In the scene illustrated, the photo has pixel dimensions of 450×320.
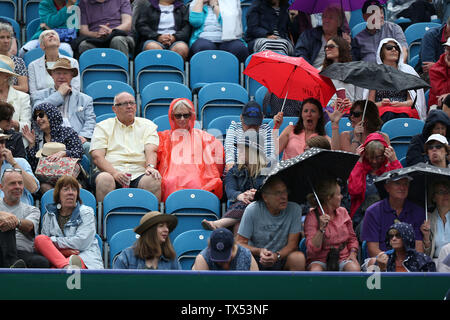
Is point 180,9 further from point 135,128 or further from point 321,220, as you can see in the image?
point 321,220

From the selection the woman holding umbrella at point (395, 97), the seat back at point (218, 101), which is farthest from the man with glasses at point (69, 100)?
the woman holding umbrella at point (395, 97)

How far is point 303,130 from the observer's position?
30.3 ft

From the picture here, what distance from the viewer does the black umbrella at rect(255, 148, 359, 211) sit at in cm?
796

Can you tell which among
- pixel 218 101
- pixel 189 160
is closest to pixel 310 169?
pixel 189 160

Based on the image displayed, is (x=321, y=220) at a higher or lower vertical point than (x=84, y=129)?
lower

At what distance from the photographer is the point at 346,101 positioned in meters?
9.37

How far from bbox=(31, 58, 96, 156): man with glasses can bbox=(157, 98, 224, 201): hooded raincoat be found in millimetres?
790

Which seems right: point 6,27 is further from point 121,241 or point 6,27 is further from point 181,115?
point 121,241

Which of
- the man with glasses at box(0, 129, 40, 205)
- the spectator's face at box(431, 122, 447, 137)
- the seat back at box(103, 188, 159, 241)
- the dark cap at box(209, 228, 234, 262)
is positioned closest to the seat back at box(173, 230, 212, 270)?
the seat back at box(103, 188, 159, 241)

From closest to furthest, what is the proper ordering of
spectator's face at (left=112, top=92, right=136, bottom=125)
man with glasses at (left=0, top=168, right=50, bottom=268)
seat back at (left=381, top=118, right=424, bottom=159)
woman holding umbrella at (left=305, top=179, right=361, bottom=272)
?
man with glasses at (left=0, top=168, right=50, bottom=268) → woman holding umbrella at (left=305, top=179, right=361, bottom=272) → spectator's face at (left=112, top=92, right=136, bottom=125) → seat back at (left=381, top=118, right=424, bottom=159)

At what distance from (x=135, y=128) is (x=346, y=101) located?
1896 millimetres

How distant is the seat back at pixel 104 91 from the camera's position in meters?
10.2

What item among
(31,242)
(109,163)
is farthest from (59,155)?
(31,242)

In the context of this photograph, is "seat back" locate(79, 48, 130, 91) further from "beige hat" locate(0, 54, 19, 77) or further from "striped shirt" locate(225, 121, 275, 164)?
"striped shirt" locate(225, 121, 275, 164)
